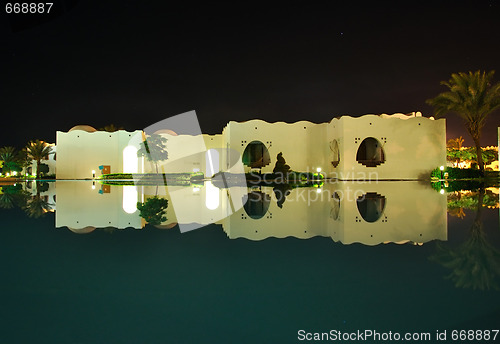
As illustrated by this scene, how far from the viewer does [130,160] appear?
34469 millimetres

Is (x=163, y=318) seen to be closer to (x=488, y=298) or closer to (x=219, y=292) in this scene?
(x=219, y=292)

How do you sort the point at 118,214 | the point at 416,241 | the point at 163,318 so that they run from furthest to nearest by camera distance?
the point at 118,214 → the point at 416,241 → the point at 163,318

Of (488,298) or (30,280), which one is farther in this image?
(30,280)

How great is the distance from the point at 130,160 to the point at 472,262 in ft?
112

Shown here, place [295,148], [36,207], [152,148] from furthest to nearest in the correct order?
[152,148] → [295,148] → [36,207]

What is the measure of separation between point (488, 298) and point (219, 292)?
1566 millimetres

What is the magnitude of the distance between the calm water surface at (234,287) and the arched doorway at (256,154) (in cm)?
2860

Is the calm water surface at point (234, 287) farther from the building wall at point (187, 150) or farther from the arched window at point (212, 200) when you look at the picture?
the building wall at point (187, 150)

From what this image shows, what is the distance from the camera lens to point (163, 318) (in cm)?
187

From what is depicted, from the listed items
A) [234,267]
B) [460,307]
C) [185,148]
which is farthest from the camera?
[185,148]

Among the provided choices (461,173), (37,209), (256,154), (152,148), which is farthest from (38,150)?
(461,173)

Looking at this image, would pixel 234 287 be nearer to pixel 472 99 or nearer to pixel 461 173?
pixel 461 173

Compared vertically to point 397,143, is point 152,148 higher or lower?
higher

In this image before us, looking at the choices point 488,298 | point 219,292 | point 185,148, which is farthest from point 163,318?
point 185,148
